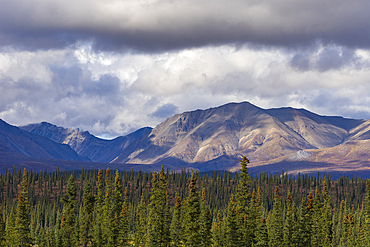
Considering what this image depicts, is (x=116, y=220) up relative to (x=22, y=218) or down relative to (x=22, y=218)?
down

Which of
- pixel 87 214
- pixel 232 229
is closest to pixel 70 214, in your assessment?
pixel 87 214

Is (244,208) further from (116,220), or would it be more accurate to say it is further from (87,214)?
(87,214)

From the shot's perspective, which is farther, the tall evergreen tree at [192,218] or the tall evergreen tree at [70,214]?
the tall evergreen tree at [70,214]

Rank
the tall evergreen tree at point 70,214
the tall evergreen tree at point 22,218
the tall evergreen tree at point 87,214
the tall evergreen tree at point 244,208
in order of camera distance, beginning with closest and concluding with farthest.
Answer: the tall evergreen tree at point 244,208 → the tall evergreen tree at point 22,218 → the tall evergreen tree at point 70,214 → the tall evergreen tree at point 87,214

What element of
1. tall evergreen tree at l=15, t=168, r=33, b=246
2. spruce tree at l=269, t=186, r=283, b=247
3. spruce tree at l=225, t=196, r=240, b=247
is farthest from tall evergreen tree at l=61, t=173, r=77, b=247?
spruce tree at l=269, t=186, r=283, b=247

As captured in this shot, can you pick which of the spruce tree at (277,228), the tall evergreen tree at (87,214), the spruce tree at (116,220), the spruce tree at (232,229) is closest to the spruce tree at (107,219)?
the spruce tree at (116,220)

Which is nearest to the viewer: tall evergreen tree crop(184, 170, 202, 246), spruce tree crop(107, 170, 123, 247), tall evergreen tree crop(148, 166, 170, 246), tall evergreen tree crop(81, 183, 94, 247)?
tall evergreen tree crop(184, 170, 202, 246)

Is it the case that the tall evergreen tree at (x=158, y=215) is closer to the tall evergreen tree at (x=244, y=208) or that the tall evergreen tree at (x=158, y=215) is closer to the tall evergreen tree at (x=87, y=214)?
the tall evergreen tree at (x=244, y=208)

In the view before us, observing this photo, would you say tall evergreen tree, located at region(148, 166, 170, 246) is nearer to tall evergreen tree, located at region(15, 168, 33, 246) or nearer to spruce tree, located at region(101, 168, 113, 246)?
spruce tree, located at region(101, 168, 113, 246)

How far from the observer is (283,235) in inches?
4139

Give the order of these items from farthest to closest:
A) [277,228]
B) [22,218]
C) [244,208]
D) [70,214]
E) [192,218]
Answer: [277,228]
[70,214]
[22,218]
[192,218]
[244,208]

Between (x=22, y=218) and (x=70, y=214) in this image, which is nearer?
(x=22, y=218)

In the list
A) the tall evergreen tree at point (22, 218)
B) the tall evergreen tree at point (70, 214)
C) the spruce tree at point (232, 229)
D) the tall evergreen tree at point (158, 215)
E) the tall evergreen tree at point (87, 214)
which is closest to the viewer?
the spruce tree at point (232, 229)

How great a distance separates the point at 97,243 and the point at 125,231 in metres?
12.0
